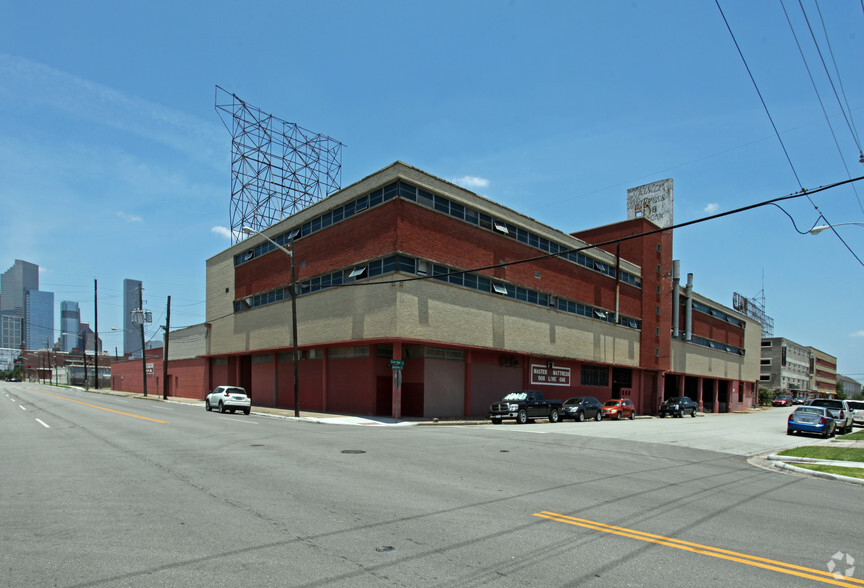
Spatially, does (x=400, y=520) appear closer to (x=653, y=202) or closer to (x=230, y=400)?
(x=230, y=400)

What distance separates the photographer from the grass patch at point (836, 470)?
14212mm

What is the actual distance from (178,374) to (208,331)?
11665 mm

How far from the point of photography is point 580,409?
34.8 metres

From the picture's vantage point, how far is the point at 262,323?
132 ft

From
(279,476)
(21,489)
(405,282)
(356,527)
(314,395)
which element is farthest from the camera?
(314,395)

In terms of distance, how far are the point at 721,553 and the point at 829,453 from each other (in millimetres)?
16243

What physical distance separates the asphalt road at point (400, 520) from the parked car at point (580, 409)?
2026 centimetres

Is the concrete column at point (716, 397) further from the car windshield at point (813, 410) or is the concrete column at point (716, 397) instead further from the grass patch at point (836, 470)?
the grass patch at point (836, 470)

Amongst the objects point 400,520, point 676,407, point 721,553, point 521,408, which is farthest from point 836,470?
point 676,407

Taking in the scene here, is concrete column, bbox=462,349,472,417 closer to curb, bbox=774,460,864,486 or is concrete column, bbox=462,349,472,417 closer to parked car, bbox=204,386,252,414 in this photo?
parked car, bbox=204,386,252,414

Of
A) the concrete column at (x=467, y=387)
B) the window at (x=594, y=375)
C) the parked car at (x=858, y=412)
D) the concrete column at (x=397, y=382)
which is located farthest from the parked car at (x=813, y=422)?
the concrete column at (x=397, y=382)

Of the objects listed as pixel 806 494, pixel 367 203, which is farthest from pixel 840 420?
pixel 367 203

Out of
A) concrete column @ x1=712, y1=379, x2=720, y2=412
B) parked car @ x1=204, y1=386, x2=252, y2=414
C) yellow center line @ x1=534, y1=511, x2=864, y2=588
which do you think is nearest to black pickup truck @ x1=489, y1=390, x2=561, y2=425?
parked car @ x1=204, y1=386, x2=252, y2=414

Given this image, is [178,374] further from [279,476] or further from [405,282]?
[279,476]
